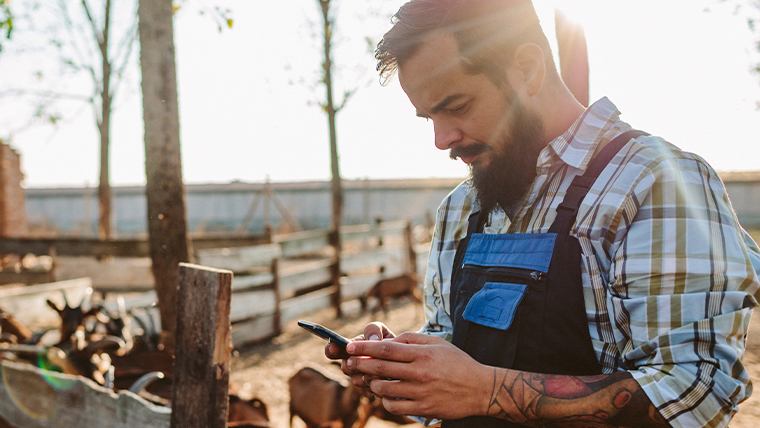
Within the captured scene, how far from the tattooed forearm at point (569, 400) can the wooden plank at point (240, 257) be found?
5166 mm

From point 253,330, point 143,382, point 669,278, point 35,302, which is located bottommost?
point 253,330

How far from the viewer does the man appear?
0.97 metres

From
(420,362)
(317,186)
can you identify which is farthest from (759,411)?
(317,186)

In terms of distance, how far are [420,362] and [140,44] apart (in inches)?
149

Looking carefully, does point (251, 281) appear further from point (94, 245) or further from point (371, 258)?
point (94, 245)

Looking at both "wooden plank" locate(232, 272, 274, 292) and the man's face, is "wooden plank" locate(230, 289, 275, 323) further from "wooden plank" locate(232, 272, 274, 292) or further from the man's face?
the man's face

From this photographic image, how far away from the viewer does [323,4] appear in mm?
11312

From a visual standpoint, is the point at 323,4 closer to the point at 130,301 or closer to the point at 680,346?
the point at 130,301

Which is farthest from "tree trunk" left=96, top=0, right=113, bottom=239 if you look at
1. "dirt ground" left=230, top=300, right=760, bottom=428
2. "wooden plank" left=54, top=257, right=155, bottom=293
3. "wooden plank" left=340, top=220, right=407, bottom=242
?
"dirt ground" left=230, top=300, right=760, bottom=428

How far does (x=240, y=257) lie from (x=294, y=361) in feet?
5.00

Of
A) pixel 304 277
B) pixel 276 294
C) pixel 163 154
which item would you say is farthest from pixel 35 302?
pixel 163 154

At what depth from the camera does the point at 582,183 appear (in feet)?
3.92

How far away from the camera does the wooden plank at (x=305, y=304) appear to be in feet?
22.9

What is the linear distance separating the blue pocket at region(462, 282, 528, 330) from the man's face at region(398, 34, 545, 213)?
0.30m
